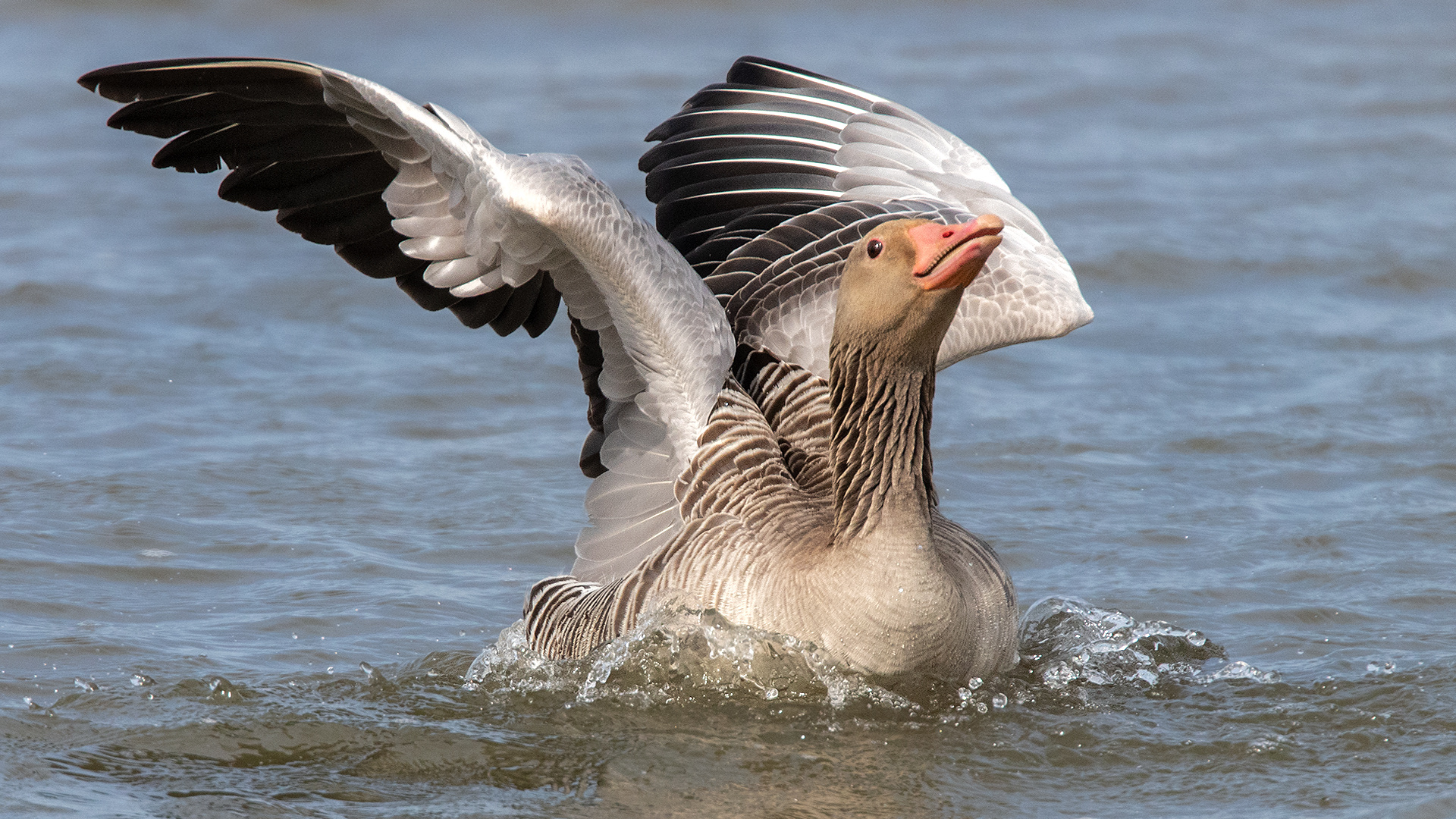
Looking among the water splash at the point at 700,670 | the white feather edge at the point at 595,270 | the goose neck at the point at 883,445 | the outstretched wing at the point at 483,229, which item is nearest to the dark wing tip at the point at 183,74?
the outstretched wing at the point at 483,229

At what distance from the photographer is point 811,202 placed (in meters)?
7.92

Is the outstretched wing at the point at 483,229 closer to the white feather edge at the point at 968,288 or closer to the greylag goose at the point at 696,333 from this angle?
the greylag goose at the point at 696,333

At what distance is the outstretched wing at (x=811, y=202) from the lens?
23.4 ft

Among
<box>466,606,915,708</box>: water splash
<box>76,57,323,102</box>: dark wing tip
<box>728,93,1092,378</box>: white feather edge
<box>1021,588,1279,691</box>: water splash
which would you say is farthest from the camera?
<box>728,93,1092,378</box>: white feather edge

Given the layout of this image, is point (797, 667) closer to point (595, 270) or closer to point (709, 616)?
point (709, 616)

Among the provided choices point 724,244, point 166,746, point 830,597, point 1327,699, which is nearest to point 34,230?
point 724,244

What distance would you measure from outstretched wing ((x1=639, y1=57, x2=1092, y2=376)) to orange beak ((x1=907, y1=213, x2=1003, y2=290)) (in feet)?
5.32

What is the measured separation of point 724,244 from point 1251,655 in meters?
2.91

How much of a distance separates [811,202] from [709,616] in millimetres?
2662

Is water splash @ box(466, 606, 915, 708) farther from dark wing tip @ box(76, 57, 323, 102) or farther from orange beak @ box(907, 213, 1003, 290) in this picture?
dark wing tip @ box(76, 57, 323, 102)

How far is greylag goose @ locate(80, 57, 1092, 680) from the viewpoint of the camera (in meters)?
5.65

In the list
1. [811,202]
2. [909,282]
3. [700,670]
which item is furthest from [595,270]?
[811,202]

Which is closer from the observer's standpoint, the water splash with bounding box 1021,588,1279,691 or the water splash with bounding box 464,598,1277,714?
the water splash with bounding box 464,598,1277,714

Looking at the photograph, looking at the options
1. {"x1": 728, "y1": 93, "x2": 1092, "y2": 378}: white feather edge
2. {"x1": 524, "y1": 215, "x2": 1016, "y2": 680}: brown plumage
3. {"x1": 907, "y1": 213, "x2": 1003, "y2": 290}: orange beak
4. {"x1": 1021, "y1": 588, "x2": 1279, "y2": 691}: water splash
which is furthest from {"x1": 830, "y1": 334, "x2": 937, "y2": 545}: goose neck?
{"x1": 728, "y1": 93, "x2": 1092, "y2": 378}: white feather edge
